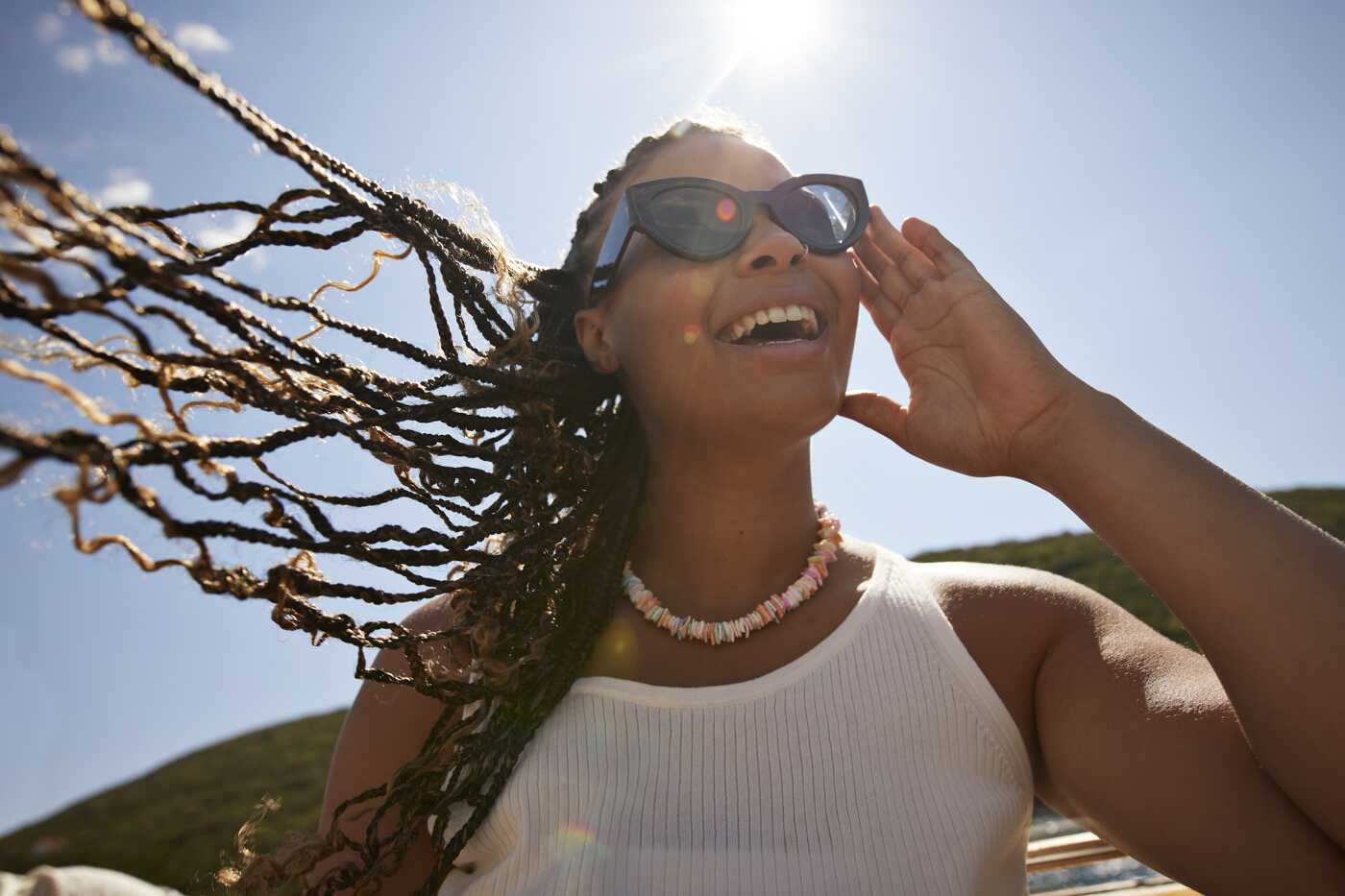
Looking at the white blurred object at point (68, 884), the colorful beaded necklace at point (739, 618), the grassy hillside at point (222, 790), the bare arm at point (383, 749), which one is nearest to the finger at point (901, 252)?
the colorful beaded necklace at point (739, 618)

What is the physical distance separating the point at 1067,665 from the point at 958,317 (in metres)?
1.05

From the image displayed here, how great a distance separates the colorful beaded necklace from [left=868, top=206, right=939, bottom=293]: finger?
93 centimetres

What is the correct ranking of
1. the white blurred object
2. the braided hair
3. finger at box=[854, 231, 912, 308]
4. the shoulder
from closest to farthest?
the braided hair, the shoulder, the white blurred object, finger at box=[854, 231, 912, 308]

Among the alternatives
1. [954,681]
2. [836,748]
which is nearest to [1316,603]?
[954,681]

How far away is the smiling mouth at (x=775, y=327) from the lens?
8.05ft

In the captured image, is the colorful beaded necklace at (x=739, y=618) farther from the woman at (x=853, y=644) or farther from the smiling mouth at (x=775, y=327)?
the smiling mouth at (x=775, y=327)

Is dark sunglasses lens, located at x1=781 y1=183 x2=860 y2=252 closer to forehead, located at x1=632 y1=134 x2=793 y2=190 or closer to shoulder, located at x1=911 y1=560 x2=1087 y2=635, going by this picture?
forehead, located at x1=632 y1=134 x2=793 y2=190

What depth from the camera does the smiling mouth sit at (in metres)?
2.45

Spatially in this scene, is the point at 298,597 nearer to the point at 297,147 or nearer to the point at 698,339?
the point at 297,147

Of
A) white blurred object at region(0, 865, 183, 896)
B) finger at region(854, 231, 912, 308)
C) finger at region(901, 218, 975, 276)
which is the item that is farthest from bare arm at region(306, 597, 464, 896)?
finger at region(901, 218, 975, 276)

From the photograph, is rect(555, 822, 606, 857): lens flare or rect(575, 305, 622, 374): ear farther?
rect(575, 305, 622, 374): ear

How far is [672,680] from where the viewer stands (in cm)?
242

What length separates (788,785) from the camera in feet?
6.98

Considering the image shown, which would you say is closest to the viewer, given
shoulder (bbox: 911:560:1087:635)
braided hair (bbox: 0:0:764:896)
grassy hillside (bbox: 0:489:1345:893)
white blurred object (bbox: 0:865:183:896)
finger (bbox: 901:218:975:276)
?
braided hair (bbox: 0:0:764:896)
